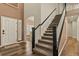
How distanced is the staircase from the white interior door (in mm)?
387

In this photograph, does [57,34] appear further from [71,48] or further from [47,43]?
[71,48]

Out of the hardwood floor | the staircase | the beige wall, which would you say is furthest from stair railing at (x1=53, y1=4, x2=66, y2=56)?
the beige wall

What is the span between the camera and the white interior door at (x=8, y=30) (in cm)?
177

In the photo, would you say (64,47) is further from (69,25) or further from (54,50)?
(69,25)

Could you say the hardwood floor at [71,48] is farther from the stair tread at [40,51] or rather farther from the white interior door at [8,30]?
the white interior door at [8,30]

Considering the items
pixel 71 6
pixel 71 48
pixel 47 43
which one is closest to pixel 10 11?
pixel 47 43

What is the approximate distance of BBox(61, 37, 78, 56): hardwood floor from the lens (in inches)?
71.8

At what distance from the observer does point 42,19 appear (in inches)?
74.2

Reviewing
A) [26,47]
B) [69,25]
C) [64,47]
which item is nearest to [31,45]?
[26,47]

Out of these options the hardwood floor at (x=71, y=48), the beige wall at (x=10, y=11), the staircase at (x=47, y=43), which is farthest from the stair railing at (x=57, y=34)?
the beige wall at (x=10, y=11)

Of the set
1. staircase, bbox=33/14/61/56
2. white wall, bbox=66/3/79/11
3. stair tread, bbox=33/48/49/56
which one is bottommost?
stair tread, bbox=33/48/49/56

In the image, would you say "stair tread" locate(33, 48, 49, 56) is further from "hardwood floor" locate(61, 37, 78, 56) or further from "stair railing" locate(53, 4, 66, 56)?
"hardwood floor" locate(61, 37, 78, 56)

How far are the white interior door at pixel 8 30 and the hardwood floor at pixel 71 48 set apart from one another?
2.62 feet

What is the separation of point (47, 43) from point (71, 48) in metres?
0.38
